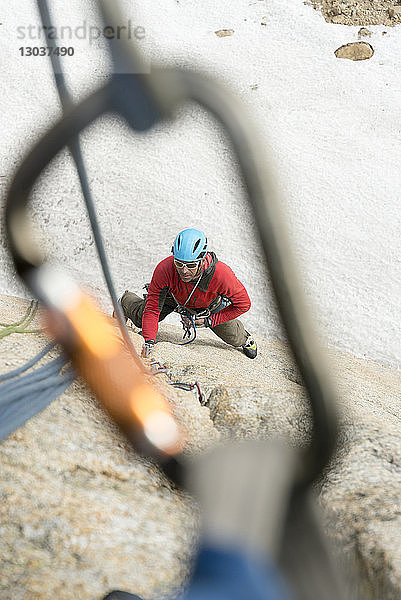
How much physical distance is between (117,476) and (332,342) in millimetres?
7246

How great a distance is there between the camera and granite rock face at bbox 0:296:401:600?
8.70 ft

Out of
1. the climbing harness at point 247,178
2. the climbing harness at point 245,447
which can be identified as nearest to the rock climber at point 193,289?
the climbing harness at point 245,447

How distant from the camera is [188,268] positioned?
5141 millimetres

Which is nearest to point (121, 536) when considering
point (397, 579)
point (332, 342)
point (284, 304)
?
point (397, 579)

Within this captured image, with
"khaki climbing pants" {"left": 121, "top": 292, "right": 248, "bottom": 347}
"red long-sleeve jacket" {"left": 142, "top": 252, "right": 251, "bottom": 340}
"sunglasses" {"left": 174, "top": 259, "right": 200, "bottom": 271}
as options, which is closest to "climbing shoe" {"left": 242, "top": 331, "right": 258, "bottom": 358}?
"khaki climbing pants" {"left": 121, "top": 292, "right": 248, "bottom": 347}

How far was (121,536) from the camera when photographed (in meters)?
2.86

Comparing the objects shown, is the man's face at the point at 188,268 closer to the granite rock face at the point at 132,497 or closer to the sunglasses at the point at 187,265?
the sunglasses at the point at 187,265

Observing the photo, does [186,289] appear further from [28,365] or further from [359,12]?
[359,12]

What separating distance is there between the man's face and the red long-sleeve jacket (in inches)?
6.7

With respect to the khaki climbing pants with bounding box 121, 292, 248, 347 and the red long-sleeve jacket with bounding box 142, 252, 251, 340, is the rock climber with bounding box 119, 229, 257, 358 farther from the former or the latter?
the khaki climbing pants with bounding box 121, 292, 248, 347

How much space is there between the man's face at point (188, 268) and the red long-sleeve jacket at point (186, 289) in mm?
171

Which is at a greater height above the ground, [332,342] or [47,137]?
[47,137]

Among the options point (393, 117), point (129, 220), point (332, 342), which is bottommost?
point (332, 342)

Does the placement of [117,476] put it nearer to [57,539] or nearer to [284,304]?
[57,539]
